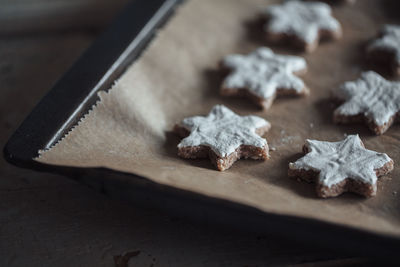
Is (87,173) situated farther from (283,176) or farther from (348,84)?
(348,84)

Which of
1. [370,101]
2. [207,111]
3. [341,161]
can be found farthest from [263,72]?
[341,161]

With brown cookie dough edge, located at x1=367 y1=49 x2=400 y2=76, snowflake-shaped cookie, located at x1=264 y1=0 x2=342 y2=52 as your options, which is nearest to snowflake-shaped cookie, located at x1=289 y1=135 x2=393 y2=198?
brown cookie dough edge, located at x1=367 y1=49 x2=400 y2=76

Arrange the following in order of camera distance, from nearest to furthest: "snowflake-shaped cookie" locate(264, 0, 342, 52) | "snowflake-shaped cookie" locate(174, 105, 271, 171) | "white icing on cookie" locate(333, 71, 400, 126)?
1. "snowflake-shaped cookie" locate(174, 105, 271, 171)
2. "white icing on cookie" locate(333, 71, 400, 126)
3. "snowflake-shaped cookie" locate(264, 0, 342, 52)

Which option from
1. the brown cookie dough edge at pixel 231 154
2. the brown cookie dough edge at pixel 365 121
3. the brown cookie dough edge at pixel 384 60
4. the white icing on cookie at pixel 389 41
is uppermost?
the white icing on cookie at pixel 389 41

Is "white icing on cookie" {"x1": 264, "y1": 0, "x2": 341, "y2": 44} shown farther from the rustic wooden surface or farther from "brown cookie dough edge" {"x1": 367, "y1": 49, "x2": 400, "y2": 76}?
the rustic wooden surface

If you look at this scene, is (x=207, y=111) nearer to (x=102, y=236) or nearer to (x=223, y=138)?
(x=223, y=138)

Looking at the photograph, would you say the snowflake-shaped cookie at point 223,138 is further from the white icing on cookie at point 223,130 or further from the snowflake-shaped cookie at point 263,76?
the snowflake-shaped cookie at point 263,76

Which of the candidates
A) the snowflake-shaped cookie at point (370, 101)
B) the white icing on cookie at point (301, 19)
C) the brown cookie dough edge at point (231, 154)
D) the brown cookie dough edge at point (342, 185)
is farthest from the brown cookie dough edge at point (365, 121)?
the white icing on cookie at point (301, 19)
